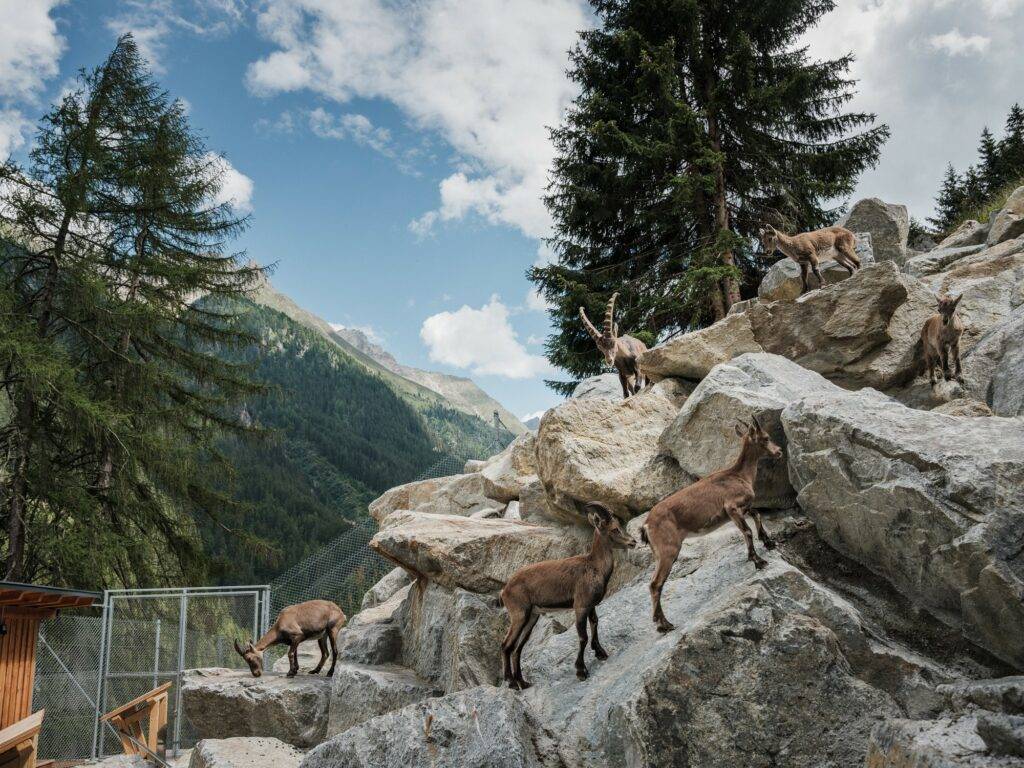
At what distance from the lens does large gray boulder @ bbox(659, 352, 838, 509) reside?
7.77m

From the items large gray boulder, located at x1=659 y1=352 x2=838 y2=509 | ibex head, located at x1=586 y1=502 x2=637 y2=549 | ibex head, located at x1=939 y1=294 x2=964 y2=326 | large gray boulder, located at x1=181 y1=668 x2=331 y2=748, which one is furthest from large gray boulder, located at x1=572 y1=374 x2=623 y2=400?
ibex head, located at x1=586 y1=502 x2=637 y2=549

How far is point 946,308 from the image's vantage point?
1048 cm

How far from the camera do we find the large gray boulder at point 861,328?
11523 mm

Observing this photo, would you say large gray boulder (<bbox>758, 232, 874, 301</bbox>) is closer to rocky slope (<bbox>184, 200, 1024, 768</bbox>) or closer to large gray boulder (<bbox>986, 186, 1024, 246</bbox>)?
rocky slope (<bbox>184, 200, 1024, 768</bbox>)

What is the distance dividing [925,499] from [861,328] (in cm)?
645

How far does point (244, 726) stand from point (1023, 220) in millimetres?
18541

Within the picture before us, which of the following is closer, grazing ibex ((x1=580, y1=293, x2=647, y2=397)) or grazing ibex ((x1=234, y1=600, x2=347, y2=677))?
grazing ibex ((x1=234, y1=600, x2=347, y2=677))

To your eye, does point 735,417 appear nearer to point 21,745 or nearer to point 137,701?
point 137,701

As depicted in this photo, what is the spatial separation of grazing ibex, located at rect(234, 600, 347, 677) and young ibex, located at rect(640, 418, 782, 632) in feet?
23.2

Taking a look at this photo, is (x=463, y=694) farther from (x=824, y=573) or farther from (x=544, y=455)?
(x=544, y=455)

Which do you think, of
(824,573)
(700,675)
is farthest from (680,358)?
(700,675)

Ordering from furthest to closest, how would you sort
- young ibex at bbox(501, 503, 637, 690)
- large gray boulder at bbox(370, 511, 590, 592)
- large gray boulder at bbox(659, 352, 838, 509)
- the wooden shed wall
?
the wooden shed wall < large gray boulder at bbox(370, 511, 590, 592) < large gray boulder at bbox(659, 352, 838, 509) < young ibex at bbox(501, 503, 637, 690)

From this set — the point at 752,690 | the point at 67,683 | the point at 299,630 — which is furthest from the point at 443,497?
the point at 752,690

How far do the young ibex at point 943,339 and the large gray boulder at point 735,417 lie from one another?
232cm
